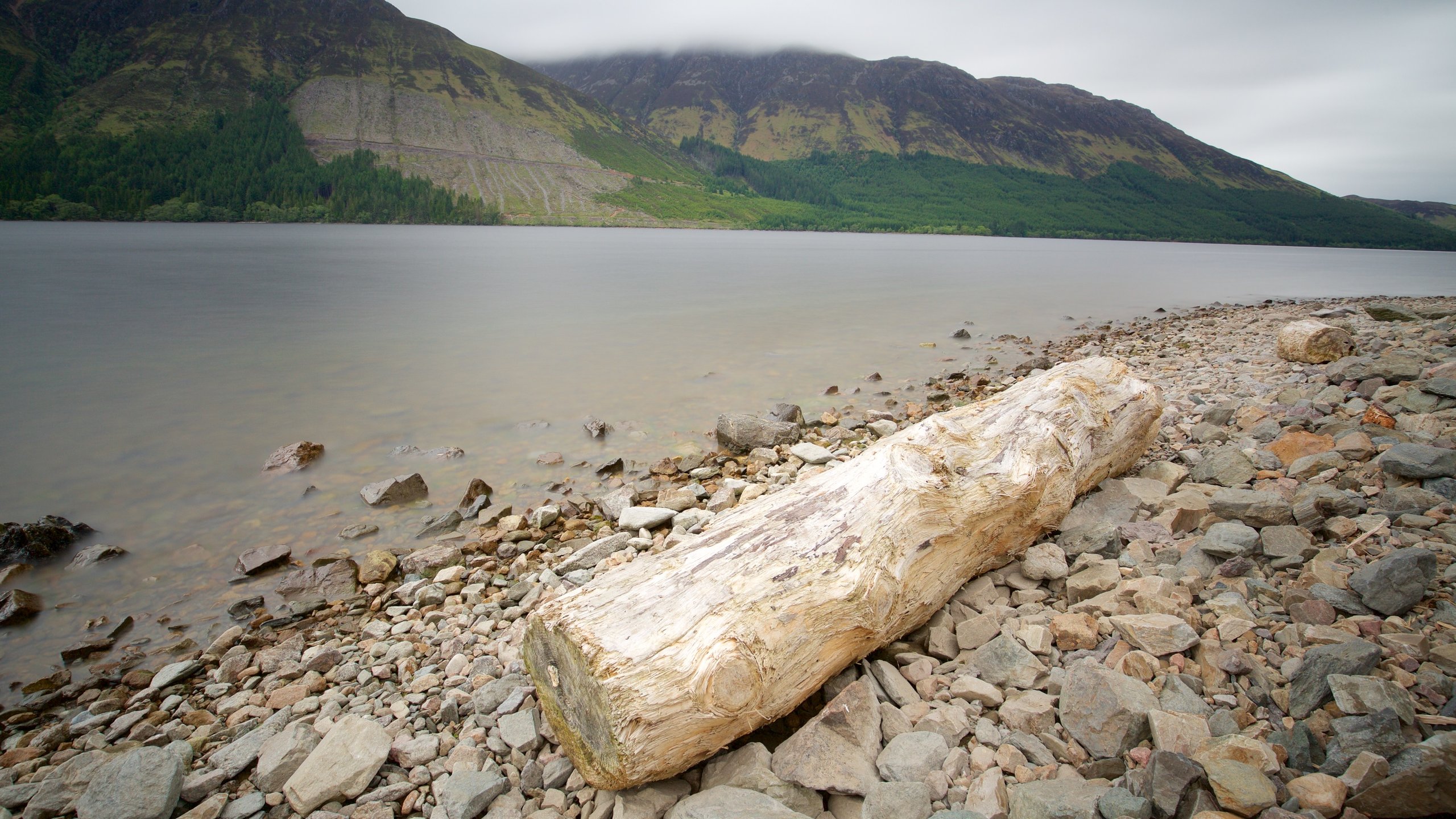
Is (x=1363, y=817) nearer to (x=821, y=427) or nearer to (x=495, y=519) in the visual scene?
(x=495, y=519)

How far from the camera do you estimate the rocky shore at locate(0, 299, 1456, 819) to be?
10.3ft

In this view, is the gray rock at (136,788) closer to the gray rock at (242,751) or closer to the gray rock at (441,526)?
the gray rock at (242,751)

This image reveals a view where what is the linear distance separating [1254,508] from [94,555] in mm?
11834

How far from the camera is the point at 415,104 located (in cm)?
19638

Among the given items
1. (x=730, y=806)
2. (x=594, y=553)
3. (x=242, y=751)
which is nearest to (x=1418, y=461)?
(x=730, y=806)

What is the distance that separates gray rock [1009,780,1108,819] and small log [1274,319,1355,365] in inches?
491

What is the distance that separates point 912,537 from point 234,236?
103 m

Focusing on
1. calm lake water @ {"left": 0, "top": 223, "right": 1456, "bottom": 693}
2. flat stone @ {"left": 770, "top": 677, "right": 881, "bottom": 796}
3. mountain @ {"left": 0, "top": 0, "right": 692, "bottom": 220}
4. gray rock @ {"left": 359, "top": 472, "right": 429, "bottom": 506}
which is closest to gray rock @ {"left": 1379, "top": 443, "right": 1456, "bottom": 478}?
flat stone @ {"left": 770, "top": 677, "right": 881, "bottom": 796}

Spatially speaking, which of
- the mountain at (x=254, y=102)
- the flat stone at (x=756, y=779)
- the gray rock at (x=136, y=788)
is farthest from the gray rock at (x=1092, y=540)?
the mountain at (x=254, y=102)

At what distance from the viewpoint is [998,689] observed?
3.97 meters

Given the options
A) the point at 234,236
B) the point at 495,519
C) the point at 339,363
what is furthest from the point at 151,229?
the point at 495,519

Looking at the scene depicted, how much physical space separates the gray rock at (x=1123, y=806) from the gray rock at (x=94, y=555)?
32.9ft

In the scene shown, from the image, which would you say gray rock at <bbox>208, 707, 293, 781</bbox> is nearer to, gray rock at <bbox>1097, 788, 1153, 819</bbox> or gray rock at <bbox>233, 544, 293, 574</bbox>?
gray rock at <bbox>233, 544, 293, 574</bbox>

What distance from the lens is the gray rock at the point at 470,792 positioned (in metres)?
3.66
